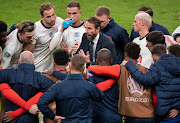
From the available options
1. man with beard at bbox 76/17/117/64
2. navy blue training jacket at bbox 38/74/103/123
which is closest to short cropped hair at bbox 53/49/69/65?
navy blue training jacket at bbox 38/74/103/123

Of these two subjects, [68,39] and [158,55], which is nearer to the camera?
[158,55]

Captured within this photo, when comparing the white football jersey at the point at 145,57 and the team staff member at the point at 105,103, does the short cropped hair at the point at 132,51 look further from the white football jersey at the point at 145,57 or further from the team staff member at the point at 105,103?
the white football jersey at the point at 145,57

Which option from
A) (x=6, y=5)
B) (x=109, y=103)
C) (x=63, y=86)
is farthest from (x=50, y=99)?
(x=6, y=5)

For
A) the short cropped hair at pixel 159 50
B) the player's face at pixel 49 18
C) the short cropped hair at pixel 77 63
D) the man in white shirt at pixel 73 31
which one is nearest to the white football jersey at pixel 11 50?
the player's face at pixel 49 18

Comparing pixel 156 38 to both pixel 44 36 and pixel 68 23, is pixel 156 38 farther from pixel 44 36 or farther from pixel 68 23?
pixel 44 36

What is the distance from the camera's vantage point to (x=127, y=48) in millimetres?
4336

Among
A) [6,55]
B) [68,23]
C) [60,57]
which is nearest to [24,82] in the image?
[60,57]

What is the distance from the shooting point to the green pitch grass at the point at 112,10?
12.3 metres

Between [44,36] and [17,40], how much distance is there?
691mm

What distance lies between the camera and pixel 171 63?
408 cm

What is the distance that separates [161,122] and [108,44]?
4.62ft

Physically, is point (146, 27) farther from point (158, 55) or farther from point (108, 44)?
point (158, 55)

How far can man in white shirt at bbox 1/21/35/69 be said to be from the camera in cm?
510

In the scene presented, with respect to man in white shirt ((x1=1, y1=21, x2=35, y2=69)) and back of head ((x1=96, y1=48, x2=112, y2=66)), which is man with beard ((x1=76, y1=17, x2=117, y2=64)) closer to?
back of head ((x1=96, y1=48, x2=112, y2=66))
